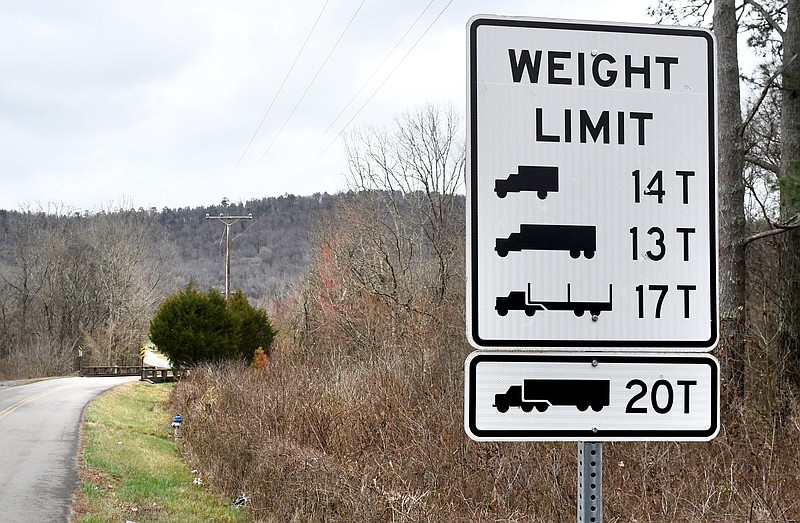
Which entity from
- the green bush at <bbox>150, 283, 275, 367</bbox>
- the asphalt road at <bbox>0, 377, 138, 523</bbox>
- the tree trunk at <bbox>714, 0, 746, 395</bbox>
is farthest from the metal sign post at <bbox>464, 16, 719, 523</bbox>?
the green bush at <bbox>150, 283, 275, 367</bbox>

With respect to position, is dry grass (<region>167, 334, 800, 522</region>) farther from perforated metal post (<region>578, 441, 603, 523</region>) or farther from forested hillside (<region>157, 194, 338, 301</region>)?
forested hillside (<region>157, 194, 338, 301</region>)

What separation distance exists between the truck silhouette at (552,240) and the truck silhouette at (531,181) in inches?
3.2

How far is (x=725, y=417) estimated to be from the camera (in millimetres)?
9352

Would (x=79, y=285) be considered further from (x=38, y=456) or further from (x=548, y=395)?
(x=548, y=395)

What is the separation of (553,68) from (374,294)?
28.3m

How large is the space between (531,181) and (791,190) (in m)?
9.00

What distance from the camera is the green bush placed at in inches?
1483

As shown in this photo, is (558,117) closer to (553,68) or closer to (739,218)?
(553,68)

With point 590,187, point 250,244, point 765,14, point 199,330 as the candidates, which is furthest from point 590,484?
point 250,244

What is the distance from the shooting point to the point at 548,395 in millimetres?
1966

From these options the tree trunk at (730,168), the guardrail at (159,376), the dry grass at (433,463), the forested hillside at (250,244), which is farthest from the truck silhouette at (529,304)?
the forested hillside at (250,244)

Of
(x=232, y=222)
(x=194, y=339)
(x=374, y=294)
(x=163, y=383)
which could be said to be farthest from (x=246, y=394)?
(x=163, y=383)

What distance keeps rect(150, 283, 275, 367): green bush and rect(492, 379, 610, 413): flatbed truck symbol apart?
3515 centimetres

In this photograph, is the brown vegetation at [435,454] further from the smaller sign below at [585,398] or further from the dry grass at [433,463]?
the smaller sign below at [585,398]
